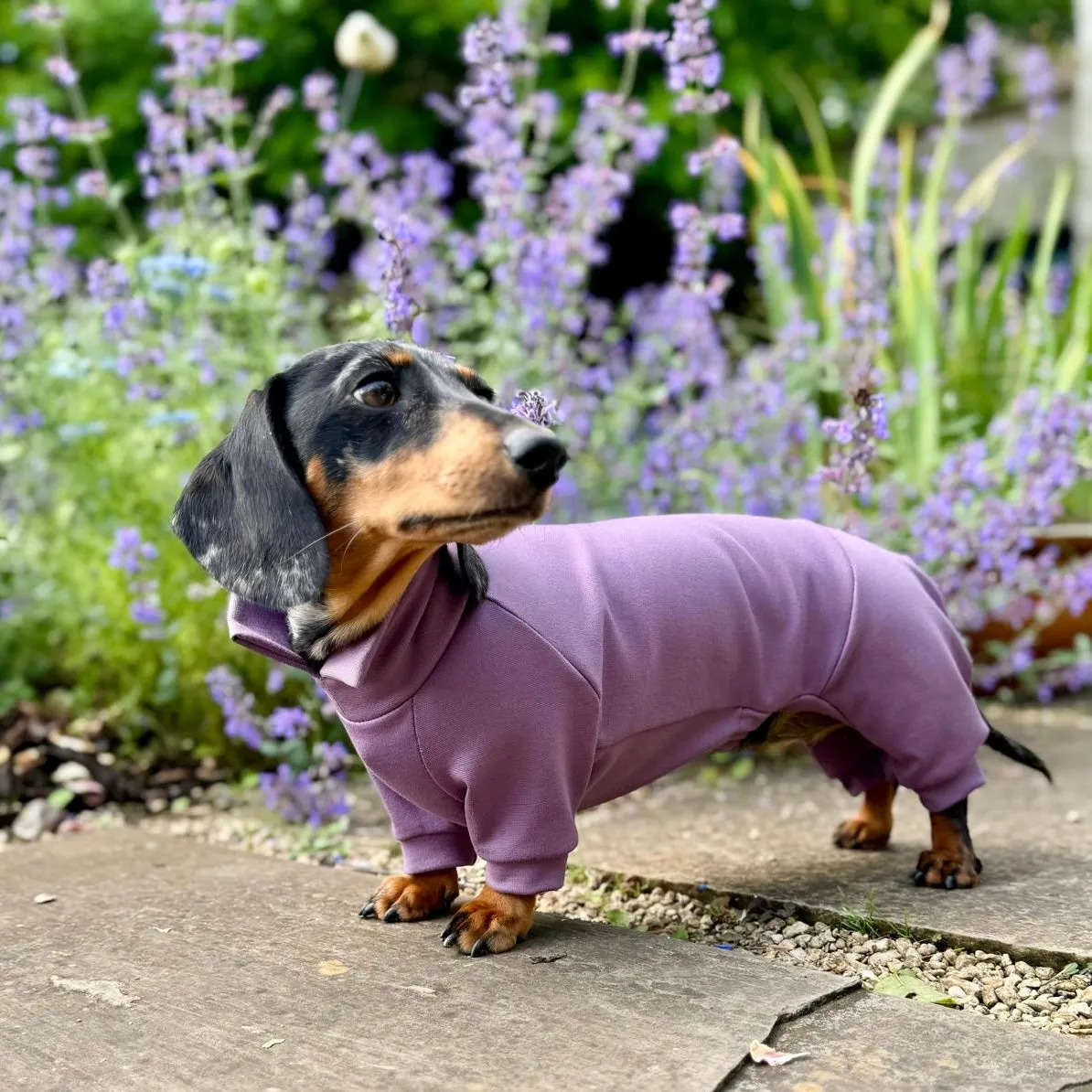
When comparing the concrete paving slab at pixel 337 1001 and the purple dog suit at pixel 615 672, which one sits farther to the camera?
the purple dog suit at pixel 615 672

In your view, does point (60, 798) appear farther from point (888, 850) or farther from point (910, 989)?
point (910, 989)

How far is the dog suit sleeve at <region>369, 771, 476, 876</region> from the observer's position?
2434 mm

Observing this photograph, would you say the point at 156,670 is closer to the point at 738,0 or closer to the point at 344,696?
the point at 344,696

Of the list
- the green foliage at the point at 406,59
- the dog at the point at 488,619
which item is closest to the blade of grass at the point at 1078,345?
the dog at the point at 488,619

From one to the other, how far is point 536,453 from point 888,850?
1.47 m

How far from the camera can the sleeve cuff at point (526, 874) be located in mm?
2260

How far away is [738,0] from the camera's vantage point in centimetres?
826

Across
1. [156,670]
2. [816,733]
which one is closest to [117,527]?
[156,670]

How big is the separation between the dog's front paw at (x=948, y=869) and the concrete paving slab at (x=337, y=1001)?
562mm

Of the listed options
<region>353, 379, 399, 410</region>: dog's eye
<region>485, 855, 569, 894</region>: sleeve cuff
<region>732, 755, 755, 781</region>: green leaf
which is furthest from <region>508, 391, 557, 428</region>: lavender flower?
<region>732, 755, 755, 781</region>: green leaf

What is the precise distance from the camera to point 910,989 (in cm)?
219

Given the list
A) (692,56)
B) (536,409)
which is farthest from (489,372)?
(536,409)

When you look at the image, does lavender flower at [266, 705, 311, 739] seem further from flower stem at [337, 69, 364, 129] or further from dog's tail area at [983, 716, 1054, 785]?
flower stem at [337, 69, 364, 129]

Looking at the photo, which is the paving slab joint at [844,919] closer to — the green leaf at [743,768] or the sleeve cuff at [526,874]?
the sleeve cuff at [526,874]
